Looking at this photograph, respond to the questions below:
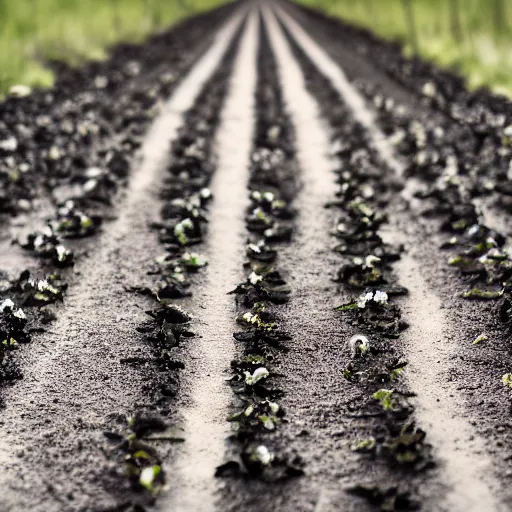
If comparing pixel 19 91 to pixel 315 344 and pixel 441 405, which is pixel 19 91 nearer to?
pixel 315 344

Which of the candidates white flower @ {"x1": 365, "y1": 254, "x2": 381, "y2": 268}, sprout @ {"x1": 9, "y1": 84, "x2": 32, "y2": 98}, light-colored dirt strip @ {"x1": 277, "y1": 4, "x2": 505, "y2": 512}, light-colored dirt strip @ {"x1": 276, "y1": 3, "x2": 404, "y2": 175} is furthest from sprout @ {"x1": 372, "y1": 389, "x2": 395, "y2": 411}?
sprout @ {"x1": 9, "y1": 84, "x2": 32, "y2": 98}

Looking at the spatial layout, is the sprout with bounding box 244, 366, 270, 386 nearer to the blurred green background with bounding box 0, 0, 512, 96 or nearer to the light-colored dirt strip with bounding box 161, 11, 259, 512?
the light-colored dirt strip with bounding box 161, 11, 259, 512

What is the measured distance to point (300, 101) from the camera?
15.1 m

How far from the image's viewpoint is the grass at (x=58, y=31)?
15.3 metres

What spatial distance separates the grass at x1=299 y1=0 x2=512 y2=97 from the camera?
15.6m

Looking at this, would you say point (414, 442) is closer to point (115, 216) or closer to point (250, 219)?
point (250, 219)

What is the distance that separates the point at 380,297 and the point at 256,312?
1132 millimetres

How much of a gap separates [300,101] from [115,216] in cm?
775

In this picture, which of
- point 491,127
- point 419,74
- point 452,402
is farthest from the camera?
point 419,74

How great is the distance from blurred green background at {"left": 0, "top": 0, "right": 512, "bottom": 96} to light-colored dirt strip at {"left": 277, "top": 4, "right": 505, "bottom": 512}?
8.21 m

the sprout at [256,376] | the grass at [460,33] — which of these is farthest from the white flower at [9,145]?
the grass at [460,33]

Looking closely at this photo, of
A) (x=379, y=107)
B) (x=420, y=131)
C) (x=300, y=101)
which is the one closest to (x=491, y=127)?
(x=420, y=131)

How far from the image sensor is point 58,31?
20000 millimetres

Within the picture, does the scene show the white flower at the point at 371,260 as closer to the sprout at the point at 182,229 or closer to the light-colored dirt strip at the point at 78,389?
the sprout at the point at 182,229
